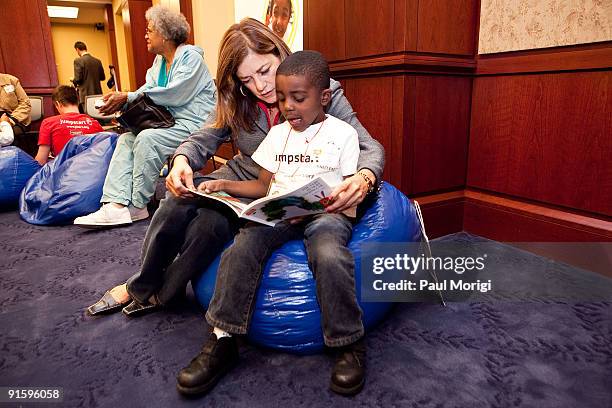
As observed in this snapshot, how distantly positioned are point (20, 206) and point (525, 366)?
9.67 ft

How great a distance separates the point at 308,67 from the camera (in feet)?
3.72

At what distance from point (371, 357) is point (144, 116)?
1.87 metres

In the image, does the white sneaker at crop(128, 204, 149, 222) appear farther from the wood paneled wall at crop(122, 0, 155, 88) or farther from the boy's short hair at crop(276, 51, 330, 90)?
the wood paneled wall at crop(122, 0, 155, 88)

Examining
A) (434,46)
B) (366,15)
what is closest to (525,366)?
(434,46)

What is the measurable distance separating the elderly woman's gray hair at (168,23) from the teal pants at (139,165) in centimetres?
53

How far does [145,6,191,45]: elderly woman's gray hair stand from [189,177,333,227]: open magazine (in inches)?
65.7

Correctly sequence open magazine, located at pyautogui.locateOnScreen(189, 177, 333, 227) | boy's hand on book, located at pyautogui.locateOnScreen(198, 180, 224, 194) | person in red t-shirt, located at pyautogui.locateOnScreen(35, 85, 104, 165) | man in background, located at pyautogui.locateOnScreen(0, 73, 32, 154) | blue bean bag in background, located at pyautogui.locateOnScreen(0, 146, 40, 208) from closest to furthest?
open magazine, located at pyautogui.locateOnScreen(189, 177, 333, 227), boy's hand on book, located at pyautogui.locateOnScreen(198, 180, 224, 194), blue bean bag in background, located at pyautogui.locateOnScreen(0, 146, 40, 208), person in red t-shirt, located at pyautogui.locateOnScreen(35, 85, 104, 165), man in background, located at pyautogui.locateOnScreen(0, 73, 32, 154)

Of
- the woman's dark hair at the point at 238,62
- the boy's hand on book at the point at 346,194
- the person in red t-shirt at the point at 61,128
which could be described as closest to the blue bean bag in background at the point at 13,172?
the person in red t-shirt at the point at 61,128

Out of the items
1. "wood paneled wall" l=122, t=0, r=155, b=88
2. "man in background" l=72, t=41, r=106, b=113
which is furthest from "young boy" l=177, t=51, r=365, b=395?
"man in background" l=72, t=41, r=106, b=113

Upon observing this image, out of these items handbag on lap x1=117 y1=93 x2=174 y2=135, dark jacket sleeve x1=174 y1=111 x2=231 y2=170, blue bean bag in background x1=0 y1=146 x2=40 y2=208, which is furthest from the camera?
blue bean bag in background x1=0 y1=146 x2=40 y2=208

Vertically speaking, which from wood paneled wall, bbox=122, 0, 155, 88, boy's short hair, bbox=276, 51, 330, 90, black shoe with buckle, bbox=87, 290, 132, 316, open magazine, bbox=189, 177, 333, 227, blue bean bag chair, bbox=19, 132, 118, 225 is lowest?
black shoe with buckle, bbox=87, 290, 132, 316

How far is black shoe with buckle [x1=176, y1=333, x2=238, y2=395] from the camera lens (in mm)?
1000

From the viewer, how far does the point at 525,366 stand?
1087mm

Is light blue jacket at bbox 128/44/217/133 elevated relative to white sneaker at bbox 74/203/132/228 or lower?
elevated
